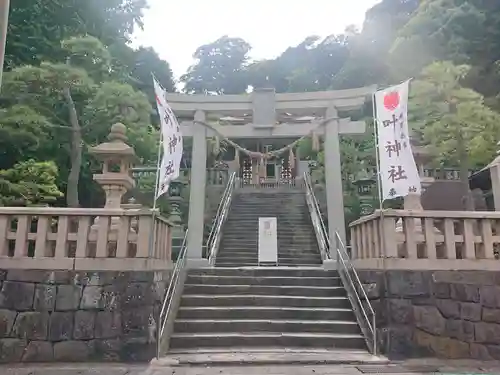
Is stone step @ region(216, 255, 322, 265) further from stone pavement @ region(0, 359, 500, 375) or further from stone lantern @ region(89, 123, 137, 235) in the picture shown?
stone pavement @ region(0, 359, 500, 375)

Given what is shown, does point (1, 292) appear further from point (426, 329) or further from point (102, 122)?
point (102, 122)

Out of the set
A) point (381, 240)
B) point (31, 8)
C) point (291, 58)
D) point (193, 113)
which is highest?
point (291, 58)

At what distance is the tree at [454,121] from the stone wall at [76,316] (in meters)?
9.75

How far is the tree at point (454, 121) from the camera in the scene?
12.4 metres

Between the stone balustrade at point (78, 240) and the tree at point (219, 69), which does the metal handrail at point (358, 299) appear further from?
the tree at point (219, 69)

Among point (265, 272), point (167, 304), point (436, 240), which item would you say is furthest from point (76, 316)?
point (436, 240)

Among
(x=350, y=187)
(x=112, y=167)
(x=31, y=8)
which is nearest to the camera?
Result: (x=112, y=167)

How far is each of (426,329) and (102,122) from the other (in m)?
10.8

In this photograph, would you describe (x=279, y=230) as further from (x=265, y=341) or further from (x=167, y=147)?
(x=167, y=147)

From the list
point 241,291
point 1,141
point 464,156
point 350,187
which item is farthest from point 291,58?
point 241,291

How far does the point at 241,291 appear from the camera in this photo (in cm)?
723

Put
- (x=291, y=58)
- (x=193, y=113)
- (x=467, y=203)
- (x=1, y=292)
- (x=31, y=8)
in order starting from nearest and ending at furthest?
(x=1, y=292) → (x=193, y=113) → (x=467, y=203) → (x=31, y=8) → (x=291, y=58)

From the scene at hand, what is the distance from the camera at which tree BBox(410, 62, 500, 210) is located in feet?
40.5

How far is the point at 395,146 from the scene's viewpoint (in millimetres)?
6285
